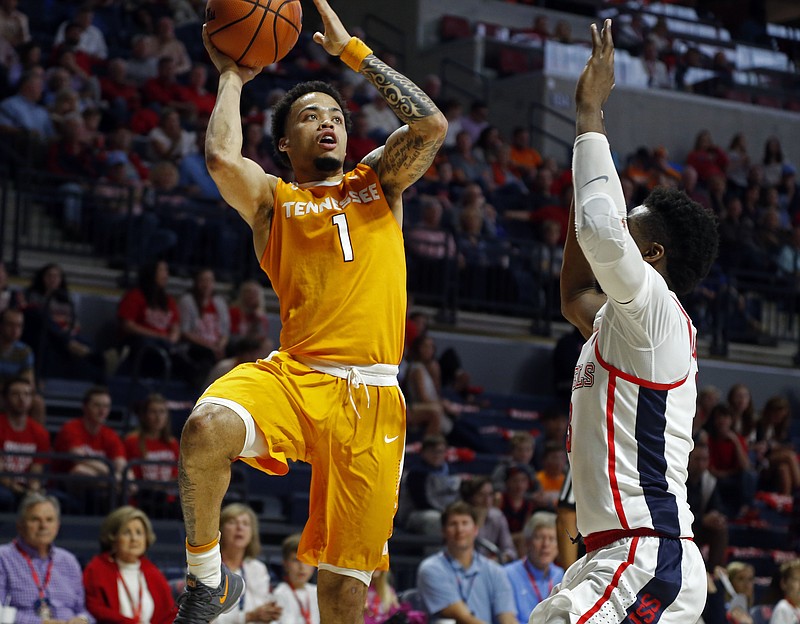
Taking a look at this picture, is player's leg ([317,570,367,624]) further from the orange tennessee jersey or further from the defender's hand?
the defender's hand

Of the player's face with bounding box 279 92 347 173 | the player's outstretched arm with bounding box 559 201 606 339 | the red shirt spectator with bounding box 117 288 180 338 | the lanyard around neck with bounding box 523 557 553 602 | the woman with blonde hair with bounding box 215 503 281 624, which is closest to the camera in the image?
the player's outstretched arm with bounding box 559 201 606 339

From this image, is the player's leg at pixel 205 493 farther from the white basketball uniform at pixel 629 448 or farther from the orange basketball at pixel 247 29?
the orange basketball at pixel 247 29

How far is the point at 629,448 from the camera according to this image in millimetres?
3857

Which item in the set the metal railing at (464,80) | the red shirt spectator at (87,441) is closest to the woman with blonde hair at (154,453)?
the red shirt spectator at (87,441)

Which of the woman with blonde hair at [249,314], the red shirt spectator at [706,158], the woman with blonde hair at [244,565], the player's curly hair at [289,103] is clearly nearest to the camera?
the player's curly hair at [289,103]

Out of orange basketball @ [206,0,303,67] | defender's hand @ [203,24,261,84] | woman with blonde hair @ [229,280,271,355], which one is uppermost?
orange basketball @ [206,0,303,67]

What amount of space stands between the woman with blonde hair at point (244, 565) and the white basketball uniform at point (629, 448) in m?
4.26

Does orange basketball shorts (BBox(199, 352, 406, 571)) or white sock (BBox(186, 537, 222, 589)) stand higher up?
orange basketball shorts (BBox(199, 352, 406, 571))

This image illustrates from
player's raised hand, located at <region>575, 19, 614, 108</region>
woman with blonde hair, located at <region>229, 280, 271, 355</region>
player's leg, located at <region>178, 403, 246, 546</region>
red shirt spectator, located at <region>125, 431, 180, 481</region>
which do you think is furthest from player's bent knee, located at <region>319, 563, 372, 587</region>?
woman with blonde hair, located at <region>229, 280, 271, 355</region>

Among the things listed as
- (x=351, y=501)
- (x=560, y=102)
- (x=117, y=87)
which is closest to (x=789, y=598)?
(x=351, y=501)

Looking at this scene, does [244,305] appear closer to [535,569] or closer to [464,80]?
[535,569]

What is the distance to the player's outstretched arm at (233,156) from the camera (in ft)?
15.8

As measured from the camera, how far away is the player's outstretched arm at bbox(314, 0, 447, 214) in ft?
16.2

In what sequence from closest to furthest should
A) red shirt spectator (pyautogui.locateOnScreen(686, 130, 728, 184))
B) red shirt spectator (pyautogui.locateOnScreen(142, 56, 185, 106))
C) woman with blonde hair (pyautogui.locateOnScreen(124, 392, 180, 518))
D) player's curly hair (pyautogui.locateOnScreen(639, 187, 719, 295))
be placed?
1. player's curly hair (pyautogui.locateOnScreen(639, 187, 719, 295))
2. woman with blonde hair (pyautogui.locateOnScreen(124, 392, 180, 518))
3. red shirt spectator (pyautogui.locateOnScreen(142, 56, 185, 106))
4. red shirt spectator (pyautogui.locateOnScreen(686, 130, 728, 184))
